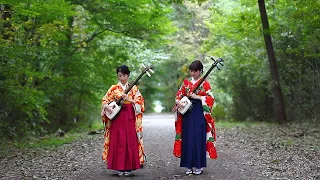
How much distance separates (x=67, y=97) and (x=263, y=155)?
10.7 m

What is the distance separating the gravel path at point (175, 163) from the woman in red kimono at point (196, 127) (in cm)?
29

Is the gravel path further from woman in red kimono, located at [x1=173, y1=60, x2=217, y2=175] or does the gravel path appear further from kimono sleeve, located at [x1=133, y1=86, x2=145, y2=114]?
kimono sleeve, located at [x1=133, y1=86, x2=145, y2=114]

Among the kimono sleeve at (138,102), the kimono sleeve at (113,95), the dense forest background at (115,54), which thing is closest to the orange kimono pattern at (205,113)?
the kimono sleeve at (138,102)

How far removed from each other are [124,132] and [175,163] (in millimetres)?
1811

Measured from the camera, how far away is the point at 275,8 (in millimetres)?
16062

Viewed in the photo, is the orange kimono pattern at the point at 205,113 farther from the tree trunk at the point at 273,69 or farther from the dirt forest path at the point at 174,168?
the tree trunk at the point at 273,69

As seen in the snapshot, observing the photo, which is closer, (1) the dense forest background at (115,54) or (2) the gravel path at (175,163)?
(2) the gravel path at (175,163)

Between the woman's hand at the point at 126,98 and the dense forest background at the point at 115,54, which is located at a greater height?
the dense forest background at the point at 115,54

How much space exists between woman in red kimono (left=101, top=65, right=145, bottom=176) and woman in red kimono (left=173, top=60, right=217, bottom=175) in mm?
708

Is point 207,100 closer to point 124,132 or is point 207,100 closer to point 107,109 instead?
point 124,132

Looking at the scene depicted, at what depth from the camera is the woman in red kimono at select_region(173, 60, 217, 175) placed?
7326 mm

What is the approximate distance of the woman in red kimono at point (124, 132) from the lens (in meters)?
7.29

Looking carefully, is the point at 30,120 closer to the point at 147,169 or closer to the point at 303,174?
the point at 147,169

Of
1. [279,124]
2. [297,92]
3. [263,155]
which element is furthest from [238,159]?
[297,92]
